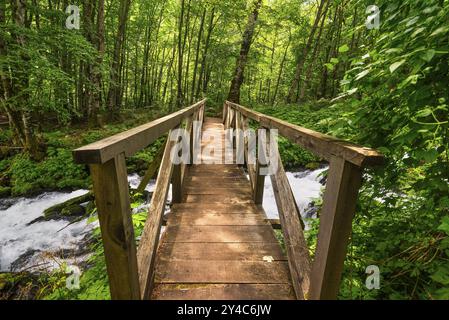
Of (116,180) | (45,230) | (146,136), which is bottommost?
(45,230)

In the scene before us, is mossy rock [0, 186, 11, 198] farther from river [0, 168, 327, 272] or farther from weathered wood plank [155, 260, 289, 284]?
weathered wood plank [155, 260, 289, 284]

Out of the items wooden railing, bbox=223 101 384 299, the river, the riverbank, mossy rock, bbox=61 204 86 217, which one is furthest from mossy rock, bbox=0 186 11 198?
wooden railing, bbox=223 101 384 299

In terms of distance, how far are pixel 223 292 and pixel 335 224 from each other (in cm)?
121

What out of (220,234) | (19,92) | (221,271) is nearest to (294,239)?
(221,271)

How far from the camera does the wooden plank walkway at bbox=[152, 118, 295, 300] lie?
236 centimetres

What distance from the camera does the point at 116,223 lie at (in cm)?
155

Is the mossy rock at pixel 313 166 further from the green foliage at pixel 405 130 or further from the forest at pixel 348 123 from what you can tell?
the green foliage at pixel 405 130

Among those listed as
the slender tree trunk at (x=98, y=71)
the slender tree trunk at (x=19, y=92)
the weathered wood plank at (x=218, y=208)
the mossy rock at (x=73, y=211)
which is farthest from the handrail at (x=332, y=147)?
the slender tree trunk at (x=98, y=71)

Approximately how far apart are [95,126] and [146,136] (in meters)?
11.7

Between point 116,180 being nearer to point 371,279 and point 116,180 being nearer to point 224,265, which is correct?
point 224,265

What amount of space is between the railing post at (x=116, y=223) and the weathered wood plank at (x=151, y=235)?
356 millimetres

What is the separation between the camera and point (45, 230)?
22.3 ft
